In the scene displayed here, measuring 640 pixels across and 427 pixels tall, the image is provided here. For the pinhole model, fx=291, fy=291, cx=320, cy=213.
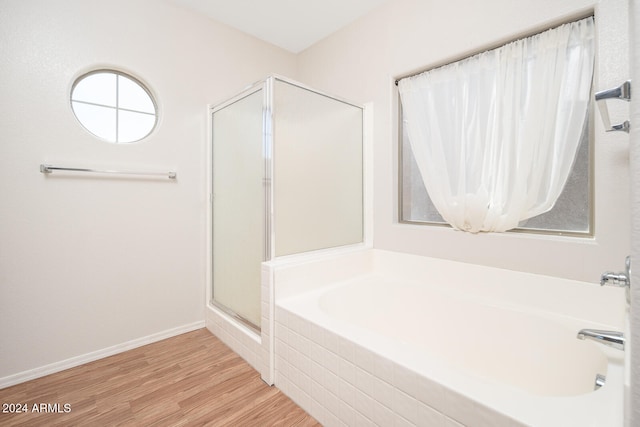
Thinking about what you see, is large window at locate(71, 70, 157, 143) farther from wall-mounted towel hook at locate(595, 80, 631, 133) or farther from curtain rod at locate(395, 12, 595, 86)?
wall-mounted towel hook at locate(595, 80, 631, 133)

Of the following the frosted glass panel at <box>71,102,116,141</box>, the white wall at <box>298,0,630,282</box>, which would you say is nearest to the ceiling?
the white wall at <box>298,0,630,282</box>

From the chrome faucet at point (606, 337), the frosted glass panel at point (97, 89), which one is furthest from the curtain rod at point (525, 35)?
the frosted glass panel at point (97, 89)

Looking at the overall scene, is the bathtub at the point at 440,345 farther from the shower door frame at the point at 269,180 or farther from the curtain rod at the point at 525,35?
the curtain rod at the point at 525,35

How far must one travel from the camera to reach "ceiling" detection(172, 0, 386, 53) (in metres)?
2.21

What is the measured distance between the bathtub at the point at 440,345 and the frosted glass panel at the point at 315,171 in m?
0.22

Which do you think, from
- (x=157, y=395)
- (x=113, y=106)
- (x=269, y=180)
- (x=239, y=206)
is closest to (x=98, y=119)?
(x=113, y=106)

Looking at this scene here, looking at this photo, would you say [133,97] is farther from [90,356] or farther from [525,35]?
[525,35]

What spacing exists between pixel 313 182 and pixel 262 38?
163 centimetres

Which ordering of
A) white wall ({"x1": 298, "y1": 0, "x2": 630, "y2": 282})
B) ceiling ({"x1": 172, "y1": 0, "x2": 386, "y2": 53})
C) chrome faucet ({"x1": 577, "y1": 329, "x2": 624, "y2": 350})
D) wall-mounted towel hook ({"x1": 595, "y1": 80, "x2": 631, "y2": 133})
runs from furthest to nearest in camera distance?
ceiling ({"x1": 172, "y1": 0, "x2": 386, "y2": 53}) < white wall ({"x1": 298, "y1": 0, "x2": 630, "y2": 282}) < chrome faucet ({"x1": 577, "y1": 329, "x2": 624, "y2": 350}) < wall-mounted towel hook ({"x1": 595, "y1": 80, "x2": 631, "y2": 133})

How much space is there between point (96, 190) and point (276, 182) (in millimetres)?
1196

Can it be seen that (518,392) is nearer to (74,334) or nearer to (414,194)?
(414,194)

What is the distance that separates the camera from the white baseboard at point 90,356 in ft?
5.49

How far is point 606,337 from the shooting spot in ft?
3.73

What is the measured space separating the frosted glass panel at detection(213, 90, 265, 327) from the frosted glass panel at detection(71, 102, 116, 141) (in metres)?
0.68
